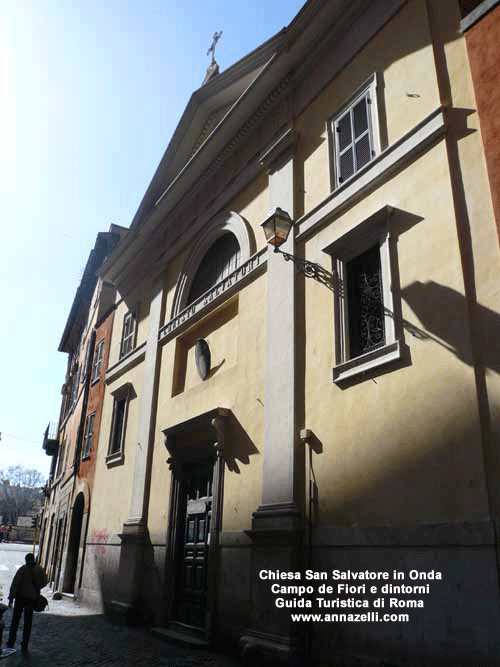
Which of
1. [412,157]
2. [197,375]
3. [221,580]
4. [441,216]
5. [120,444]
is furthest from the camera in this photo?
[120,444]

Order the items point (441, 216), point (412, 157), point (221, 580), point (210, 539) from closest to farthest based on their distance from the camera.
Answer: point (441, 216) < point (412, 157) < point (221, 580) < point (210, 539)

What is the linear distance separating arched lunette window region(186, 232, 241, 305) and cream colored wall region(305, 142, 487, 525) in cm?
403

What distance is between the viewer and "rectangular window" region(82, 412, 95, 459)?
54.9ft

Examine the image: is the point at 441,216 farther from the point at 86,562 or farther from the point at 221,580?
the point at 86,562

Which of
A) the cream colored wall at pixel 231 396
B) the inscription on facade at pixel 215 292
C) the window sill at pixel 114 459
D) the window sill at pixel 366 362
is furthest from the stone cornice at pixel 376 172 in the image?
the window sill at pixel 114 459

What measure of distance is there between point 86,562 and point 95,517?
3.54 ft

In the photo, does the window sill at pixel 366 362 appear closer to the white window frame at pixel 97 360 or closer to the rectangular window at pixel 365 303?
the rectangular window at pixel 365 303

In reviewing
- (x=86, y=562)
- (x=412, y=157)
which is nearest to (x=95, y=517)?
(x=86, y=562)

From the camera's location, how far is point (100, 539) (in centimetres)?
1359

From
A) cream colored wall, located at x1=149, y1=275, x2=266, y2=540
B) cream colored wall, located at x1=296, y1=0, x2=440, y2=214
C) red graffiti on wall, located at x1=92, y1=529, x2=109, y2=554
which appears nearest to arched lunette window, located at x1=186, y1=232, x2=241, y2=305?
cream colored wall, located at x1=149, y1=275, x2=266, y2=540

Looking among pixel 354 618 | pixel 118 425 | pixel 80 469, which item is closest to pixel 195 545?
pixel 354 618

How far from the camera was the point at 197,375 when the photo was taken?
1105cm

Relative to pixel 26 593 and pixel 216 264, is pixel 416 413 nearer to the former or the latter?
pixel 26 593

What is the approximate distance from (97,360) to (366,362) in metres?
13.3
